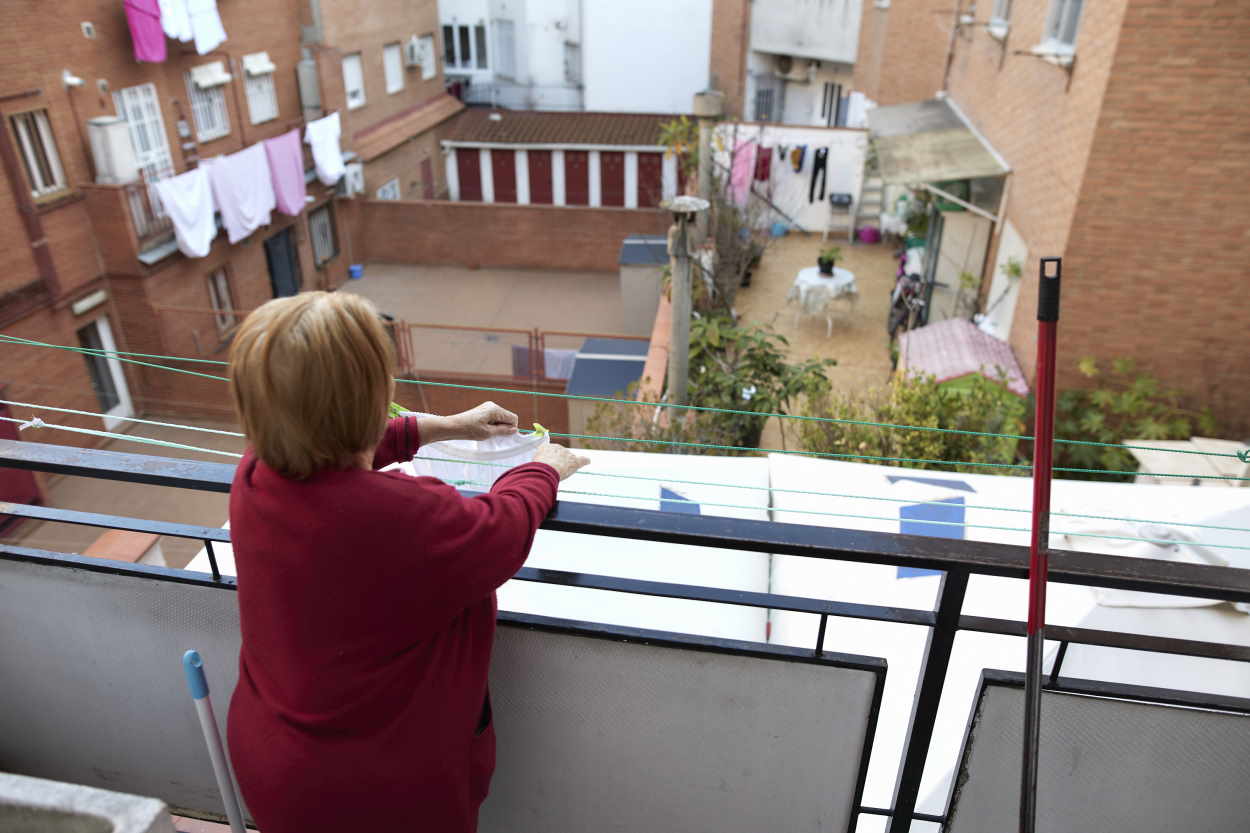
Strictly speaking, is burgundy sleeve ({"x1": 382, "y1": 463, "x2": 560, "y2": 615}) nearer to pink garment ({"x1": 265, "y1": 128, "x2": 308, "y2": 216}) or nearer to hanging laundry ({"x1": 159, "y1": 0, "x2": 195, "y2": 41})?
hanging laundry ({"x1": 159, "y1": 0, "x2": 195, "y2": 41})

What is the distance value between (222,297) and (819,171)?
393 inches

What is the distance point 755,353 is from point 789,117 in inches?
694

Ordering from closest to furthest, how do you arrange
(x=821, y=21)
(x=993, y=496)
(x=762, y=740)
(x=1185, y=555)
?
1. (x=762, y=740)
2. (x=1185, y=555)
3. (x=993, y=496)
4. (x=821, y=21)

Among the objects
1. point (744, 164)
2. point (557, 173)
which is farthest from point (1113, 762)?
point (557, 173)

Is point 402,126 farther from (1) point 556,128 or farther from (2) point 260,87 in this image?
(2) point 260,87

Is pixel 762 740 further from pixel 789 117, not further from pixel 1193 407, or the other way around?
pixel 789 117

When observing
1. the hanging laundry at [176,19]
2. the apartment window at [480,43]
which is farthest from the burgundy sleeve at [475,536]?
the apartment window at [480,43]

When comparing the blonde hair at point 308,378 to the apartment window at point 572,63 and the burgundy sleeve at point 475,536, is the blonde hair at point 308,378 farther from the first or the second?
the apartment window at point 572,63

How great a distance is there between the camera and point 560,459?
54.5 inches

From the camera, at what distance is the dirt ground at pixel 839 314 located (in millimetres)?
9445

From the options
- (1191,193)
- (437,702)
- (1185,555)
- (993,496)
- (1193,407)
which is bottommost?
(1193,407)

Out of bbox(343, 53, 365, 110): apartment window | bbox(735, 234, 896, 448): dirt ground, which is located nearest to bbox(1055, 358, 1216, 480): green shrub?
bbox(735, 234, 896, 448): dirt ground

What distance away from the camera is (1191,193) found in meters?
6.29

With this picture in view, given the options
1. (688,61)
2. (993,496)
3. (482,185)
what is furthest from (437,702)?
(688,61)
